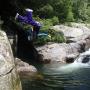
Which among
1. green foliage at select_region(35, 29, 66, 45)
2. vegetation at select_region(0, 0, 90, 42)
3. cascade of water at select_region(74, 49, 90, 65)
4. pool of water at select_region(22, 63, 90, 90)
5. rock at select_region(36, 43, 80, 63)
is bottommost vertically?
pool of water at select_region(22, 63, 90, 90)

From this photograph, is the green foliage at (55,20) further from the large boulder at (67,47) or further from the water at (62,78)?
the water at (62,78)

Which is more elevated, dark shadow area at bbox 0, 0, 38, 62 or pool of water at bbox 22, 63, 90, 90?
dark shadow area at bbox 0, 0, 38, 62

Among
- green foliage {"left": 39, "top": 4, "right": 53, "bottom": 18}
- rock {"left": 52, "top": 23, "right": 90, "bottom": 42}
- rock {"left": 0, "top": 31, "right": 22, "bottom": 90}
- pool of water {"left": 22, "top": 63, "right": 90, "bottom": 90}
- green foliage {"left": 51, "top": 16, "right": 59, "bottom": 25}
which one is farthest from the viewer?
green foliage {"left": 39, "top": 4, "right": 53, "bottom": 18}

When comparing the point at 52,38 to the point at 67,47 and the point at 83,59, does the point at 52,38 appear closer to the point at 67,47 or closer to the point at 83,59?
the point at 67,47

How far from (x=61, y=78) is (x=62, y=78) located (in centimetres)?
5

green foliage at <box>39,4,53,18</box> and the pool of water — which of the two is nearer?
the pool of water

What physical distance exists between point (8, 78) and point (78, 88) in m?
5.77

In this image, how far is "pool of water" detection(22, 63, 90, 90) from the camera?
1408 centimetres

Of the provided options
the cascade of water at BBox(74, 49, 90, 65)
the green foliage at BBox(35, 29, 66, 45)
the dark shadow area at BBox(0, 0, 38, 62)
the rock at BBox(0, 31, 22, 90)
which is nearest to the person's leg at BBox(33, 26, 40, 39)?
the green foliage at BBox(35, 29, 66, 45)

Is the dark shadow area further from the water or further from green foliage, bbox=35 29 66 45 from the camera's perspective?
the water

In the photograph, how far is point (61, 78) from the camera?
52.0 feet

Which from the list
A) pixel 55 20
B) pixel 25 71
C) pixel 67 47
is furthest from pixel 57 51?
pixel 55 20

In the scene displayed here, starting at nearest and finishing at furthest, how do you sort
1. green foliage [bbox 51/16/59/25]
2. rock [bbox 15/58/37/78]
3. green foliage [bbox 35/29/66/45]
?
1. rock [bbox 15/58/37/78]
2. green foliage [bbox 35/29/66/45]
3. green foliage [bbox 51/16/59/25]

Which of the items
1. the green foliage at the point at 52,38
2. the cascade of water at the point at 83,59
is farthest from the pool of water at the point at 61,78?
the green foliage at the point at 52,38
